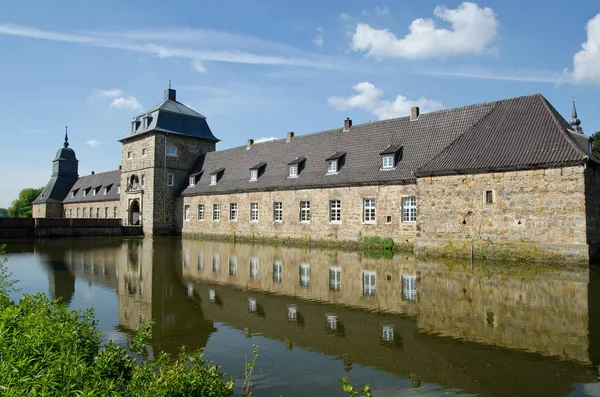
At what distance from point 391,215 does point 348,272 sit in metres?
8.46

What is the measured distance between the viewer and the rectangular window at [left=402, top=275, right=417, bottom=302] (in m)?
9.19

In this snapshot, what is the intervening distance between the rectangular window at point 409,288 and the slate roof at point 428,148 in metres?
7.23

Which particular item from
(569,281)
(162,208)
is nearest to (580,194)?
(569,281)

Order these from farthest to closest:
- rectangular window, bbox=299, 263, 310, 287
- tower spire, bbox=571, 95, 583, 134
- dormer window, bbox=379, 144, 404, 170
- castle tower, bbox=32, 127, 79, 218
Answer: castle tower, bbox=32, 127, 79, 218
tower spire, bbox=571, 95, 583, 134
dormer window, bbox=379, 144, 404, 170
rectangular window, bbox=299, 263, 310, 287

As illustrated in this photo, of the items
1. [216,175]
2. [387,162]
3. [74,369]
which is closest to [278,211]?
[387,162]

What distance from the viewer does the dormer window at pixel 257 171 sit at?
2936 centimetres

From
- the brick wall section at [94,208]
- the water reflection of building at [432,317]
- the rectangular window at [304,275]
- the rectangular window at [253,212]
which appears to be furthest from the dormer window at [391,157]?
the brick wall section at [94,208]

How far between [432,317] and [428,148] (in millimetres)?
15153

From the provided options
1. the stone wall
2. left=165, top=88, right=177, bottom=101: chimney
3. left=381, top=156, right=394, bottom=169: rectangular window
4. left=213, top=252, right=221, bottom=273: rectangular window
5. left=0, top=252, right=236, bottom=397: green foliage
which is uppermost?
left=165, top=88, right=177, bottom=101: chimney

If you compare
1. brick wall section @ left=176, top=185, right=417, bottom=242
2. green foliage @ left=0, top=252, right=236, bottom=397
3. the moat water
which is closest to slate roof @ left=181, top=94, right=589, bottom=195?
brick wall section @ left=176, top=185, right=417, bottom=242

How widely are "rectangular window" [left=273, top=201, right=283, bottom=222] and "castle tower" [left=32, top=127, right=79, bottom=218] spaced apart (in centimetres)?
3881

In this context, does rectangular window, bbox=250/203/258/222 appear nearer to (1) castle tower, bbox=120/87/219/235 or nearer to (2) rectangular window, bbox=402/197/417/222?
(1) castle tower, bbox=120/87/219/235

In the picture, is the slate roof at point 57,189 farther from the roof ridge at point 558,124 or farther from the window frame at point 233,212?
the roof ridge at point 558,124

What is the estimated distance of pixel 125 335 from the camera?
652 cm
